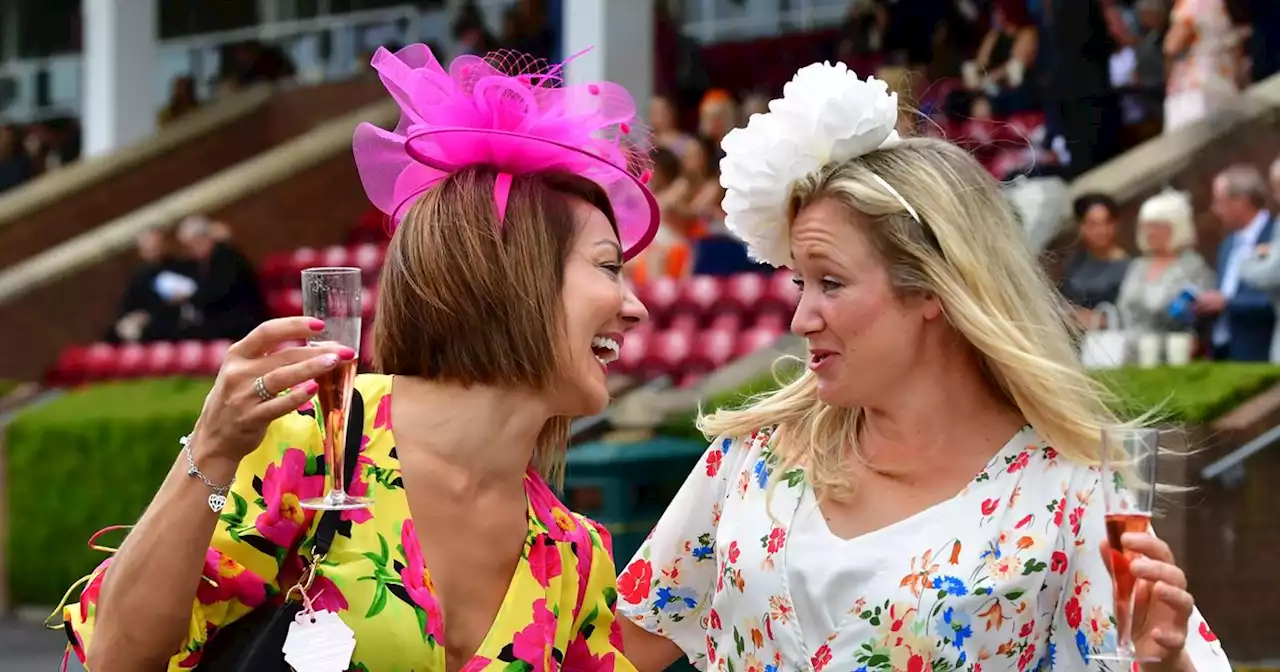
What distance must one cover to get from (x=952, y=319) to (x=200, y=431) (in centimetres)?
134

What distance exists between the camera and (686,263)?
476 inches

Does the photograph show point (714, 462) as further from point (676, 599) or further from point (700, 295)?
point (700, 295)

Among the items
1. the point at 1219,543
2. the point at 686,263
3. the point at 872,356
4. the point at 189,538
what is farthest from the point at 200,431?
the point at 686,263

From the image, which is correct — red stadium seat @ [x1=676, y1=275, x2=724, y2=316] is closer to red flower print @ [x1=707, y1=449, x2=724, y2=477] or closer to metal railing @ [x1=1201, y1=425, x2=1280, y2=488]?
metal railing @ [x1=1201, y1=425, x2=1280, y2=488]

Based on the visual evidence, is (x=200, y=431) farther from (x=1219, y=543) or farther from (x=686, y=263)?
(x=686, y=263)

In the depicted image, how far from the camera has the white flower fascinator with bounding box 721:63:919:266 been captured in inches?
132

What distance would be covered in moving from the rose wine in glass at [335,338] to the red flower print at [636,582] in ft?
3.16

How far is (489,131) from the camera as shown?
3.18m

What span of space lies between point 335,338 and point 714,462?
1095 millimetres

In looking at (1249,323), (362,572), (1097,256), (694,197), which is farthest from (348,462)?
(694,197)

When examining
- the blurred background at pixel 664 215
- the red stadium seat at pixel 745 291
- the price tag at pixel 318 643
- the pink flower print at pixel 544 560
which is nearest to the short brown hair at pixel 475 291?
the pink flower print at pixel 544 560

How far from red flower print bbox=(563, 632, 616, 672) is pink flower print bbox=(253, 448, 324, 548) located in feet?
2.05

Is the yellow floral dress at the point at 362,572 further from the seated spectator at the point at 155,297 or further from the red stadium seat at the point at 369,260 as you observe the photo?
the red stadium seat at the point at 369,260

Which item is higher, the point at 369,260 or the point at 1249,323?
the point at 1249,323
